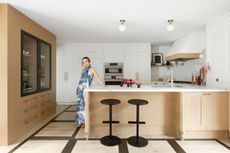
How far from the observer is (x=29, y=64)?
355cm

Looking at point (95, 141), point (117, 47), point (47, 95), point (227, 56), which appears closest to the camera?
point (95, 141)

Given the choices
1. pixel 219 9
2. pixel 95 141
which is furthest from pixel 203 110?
pixel 95 141

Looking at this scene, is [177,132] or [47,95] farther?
[47,95]

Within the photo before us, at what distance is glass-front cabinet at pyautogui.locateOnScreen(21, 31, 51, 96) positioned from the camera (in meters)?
3.22

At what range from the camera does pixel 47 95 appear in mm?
4273

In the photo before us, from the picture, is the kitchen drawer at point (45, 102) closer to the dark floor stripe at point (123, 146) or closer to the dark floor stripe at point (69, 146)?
the dark floor stripe at point (69, 146)

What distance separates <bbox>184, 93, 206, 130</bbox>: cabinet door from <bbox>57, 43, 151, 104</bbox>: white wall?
2954mm

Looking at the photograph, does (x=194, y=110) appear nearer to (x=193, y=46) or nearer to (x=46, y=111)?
(x=193, y=46)

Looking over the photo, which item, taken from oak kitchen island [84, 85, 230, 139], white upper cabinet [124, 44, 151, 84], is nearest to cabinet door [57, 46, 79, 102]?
white upper cabinet [124, 44, 151, 84]

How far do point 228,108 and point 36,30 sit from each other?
12.9 ft

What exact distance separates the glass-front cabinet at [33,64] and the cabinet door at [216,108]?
3257 mm

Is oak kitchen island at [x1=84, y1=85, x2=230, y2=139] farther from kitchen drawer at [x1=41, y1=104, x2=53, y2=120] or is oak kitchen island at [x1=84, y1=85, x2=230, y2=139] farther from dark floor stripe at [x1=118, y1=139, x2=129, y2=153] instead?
kitchen drawer at [x1=41, y1=104, x2=53, y2=120]

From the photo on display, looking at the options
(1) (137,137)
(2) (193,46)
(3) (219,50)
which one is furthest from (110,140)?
(2) (193,46)

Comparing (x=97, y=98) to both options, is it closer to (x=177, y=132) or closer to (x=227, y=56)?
(x=177, y=132)
